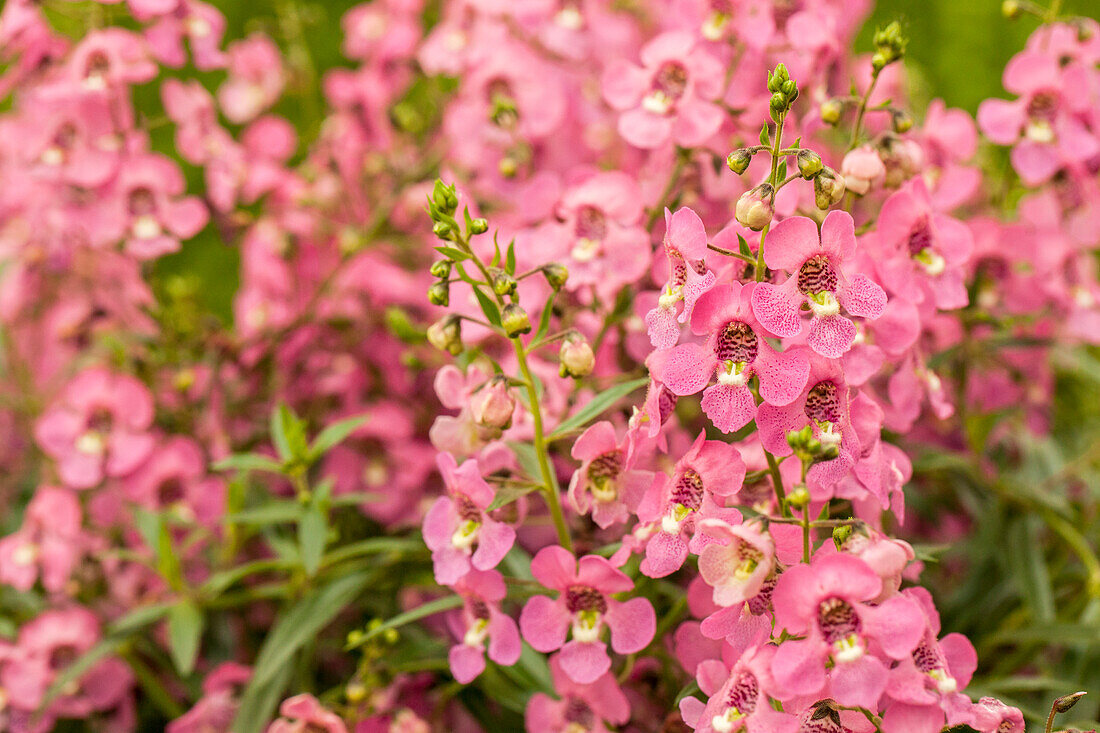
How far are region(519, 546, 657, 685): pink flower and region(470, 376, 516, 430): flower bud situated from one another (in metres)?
0.13

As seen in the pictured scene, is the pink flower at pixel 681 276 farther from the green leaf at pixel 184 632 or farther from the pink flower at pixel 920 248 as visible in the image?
the green leaf at pixel 184 632

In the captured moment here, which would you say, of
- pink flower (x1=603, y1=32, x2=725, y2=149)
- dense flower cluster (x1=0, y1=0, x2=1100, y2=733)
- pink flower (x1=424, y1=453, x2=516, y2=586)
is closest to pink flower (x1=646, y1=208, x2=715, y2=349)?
dense flower cluster (x1=0, y1=0, x2=1100, y2=733)

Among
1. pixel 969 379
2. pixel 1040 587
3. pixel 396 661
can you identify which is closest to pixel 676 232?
pixel 396 661

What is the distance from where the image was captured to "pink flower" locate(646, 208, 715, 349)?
72 cm

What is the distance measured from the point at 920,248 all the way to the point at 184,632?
0.93 m

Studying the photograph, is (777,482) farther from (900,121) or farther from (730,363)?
(900,121)

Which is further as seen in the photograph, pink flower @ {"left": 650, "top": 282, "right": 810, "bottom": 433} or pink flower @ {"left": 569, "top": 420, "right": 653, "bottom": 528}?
pink flower @ {"left": 569, "top": 420, "right": 653, "bottom": 528}

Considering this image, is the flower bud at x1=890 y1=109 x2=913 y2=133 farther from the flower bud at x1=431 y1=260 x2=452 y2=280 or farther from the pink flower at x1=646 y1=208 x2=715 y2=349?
the flower bud at x1=431 y1=260 x2=452 y2=280

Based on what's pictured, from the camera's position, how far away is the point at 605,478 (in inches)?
34.7

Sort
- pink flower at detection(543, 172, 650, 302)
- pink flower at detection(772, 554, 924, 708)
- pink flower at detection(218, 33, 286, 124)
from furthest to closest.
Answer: pink flower at detection(218, 33, 286, 124) → pink flower at detection(543, 172, 650, 302) → pink flower at detection(772, 554, 924, 708)

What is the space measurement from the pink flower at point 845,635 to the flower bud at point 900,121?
496mm

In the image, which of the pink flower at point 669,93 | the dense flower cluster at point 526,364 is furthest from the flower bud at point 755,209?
the pink flower at point 669,93

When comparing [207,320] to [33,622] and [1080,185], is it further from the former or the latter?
[1080,185]

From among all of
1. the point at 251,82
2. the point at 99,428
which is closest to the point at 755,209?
the point at 99,428
